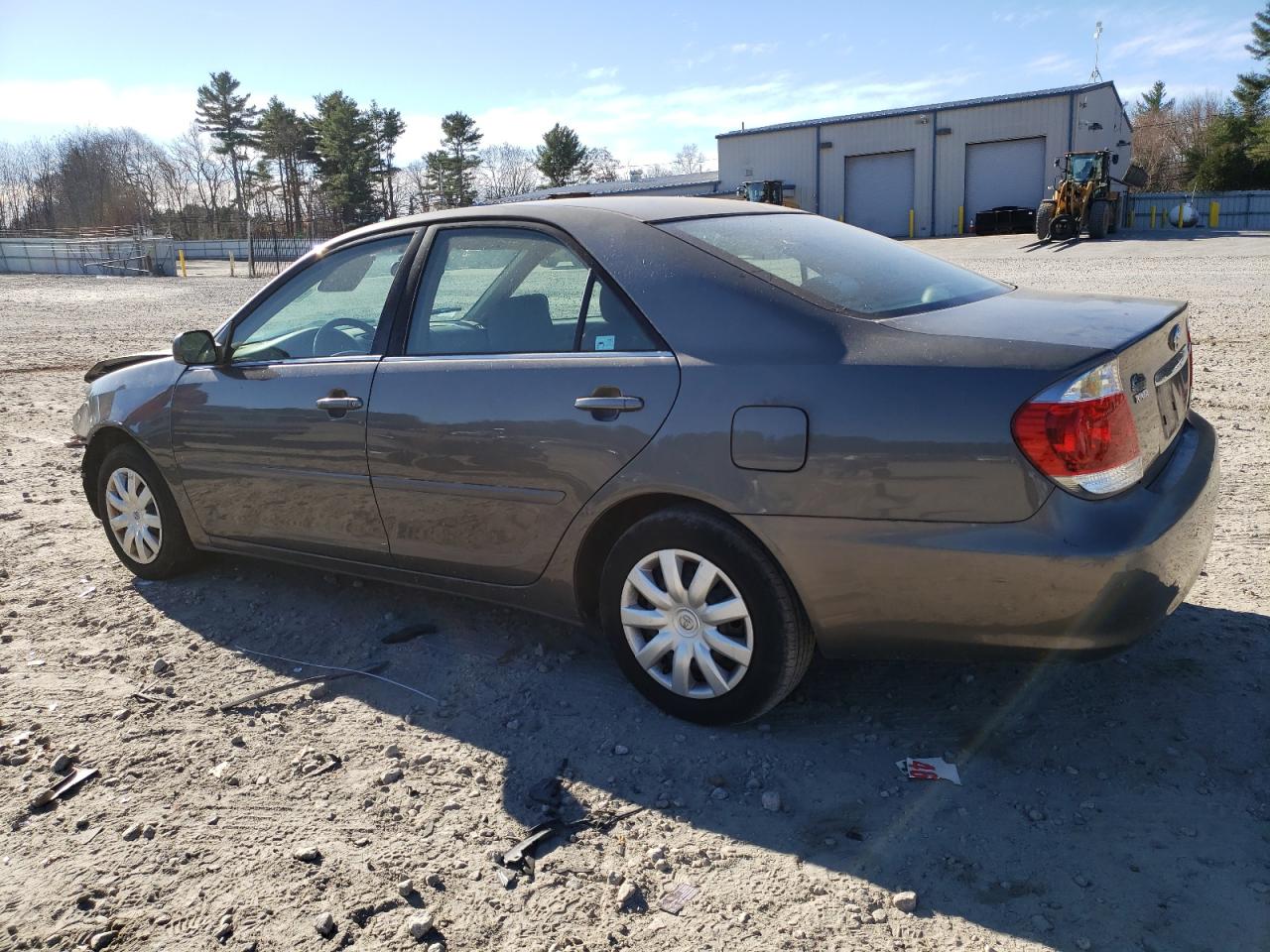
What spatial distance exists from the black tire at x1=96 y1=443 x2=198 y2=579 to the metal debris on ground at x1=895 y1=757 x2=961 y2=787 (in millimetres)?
3442

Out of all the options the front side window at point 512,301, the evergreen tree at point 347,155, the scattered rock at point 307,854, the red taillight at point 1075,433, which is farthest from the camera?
the evergreen tree at point 347,155

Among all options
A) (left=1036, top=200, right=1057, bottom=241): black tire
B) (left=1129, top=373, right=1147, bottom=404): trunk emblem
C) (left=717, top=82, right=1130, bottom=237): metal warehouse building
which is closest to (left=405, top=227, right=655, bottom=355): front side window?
(left=1129, top=373, right=1147, bottom=404): trunk emblem

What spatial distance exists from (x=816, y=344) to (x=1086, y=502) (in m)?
0.84

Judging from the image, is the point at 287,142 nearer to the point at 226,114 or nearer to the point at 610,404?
the point at 226,114

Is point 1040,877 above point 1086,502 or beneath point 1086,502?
beneath

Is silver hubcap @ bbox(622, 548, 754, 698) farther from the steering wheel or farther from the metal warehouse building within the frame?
the metal warehouse building

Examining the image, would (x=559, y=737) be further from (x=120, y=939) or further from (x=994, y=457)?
(x=994, y=457)

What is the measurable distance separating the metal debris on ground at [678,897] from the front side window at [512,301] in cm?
158

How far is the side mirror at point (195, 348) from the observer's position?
4305 millimetres

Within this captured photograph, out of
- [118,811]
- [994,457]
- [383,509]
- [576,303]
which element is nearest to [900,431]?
[994,457]

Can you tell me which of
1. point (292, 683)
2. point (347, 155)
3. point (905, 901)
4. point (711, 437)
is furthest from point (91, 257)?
point (905, 901)

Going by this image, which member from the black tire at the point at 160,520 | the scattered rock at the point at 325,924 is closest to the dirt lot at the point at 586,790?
the scattered rock at the point at 325,924

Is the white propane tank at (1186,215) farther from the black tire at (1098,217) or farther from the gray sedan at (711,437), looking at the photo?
the gray sedan at (711,437)

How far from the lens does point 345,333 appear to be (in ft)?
13.2
